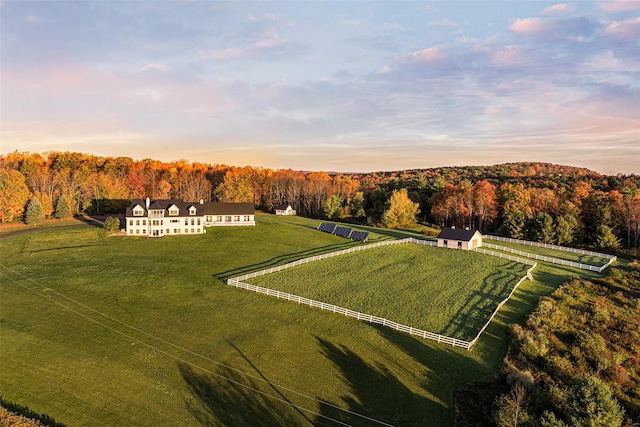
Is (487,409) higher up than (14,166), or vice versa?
(14,166)

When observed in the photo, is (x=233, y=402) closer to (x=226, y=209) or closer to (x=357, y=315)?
(x=357, y=315)

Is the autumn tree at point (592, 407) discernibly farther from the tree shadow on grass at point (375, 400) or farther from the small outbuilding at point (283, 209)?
the small outbuilding at point (283, 209)

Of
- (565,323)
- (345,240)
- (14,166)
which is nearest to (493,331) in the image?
(565,323)

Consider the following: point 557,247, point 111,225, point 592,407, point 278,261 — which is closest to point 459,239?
point 557,247

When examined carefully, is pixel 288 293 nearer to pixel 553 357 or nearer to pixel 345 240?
pixel 553 357

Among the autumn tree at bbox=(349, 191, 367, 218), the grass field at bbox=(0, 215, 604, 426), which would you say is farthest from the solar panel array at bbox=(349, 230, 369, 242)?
the autumn tree at bbox=(349, 191, 367, 218)

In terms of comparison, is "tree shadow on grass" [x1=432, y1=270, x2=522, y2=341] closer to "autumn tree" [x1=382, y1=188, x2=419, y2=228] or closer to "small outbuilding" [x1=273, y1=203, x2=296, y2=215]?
"autumn tree" [x1=382, y1=188, x2=419, y2=228]

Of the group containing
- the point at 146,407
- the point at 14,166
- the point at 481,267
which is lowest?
the point at 146,407
